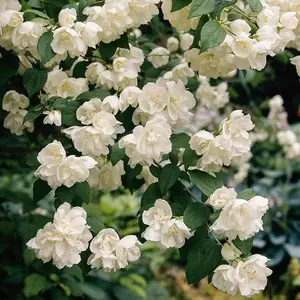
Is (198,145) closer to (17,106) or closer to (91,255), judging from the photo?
(91,255)

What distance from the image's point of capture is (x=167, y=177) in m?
1.49

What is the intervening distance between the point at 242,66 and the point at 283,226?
119 inches

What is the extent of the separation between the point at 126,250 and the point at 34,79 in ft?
→ 1.63

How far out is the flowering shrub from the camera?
139 centimetres

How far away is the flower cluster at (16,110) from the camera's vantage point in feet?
5.41

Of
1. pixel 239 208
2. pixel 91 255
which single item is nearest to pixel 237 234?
pixel 239 208

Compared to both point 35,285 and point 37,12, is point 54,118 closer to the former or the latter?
point 37,12

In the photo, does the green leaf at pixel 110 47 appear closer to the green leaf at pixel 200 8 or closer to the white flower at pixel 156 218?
the green leaf at pixel 200 8

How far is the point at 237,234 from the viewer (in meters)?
1.38

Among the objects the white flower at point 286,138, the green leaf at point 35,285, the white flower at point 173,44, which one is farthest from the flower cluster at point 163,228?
the white flower at point 286,138

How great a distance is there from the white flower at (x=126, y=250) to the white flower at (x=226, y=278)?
191mm

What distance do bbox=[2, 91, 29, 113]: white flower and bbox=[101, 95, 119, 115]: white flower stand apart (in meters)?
0.28

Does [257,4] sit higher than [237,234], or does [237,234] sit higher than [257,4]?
[257,4]

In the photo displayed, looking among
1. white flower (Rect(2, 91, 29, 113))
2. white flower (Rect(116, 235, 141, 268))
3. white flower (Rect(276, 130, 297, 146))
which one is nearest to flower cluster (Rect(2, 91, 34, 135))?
white flower (Rect(2, 91, 29, 113))
